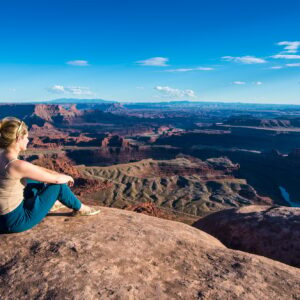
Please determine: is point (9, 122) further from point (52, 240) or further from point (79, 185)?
point (79, 185)

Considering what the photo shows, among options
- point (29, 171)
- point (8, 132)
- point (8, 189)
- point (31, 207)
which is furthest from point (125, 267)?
point (8, 132)

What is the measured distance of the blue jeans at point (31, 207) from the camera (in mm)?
7016

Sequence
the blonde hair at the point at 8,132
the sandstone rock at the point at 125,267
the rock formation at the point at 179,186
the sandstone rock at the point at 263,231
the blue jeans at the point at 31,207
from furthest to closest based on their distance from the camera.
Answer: the rock formation at the point at 179,186, the sandstone rock at the point at 263,231, the blue jeans at the point at 31,207, the blonde hair at the point at 8,132, the sandstone rock at the point at 125,267

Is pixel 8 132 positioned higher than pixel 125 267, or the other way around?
pixel 8 132

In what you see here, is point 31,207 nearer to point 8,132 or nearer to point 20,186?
point 20,186

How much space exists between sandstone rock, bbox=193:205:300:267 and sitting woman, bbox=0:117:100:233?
314 inches

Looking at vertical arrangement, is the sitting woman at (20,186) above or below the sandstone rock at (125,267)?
above

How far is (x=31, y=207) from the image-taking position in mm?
7242

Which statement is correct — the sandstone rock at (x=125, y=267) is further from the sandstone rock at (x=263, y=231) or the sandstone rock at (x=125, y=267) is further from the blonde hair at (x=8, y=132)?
the sandstone rock at (x=263, y=231)

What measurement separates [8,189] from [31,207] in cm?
92

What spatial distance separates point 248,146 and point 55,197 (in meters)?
195

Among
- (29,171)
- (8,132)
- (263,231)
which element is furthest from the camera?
(263,231)

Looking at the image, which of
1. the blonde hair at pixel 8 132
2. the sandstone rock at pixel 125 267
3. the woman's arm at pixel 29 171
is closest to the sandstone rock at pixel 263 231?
the sandstone rock at pixel 125 267

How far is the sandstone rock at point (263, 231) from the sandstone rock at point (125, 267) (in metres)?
3.94
